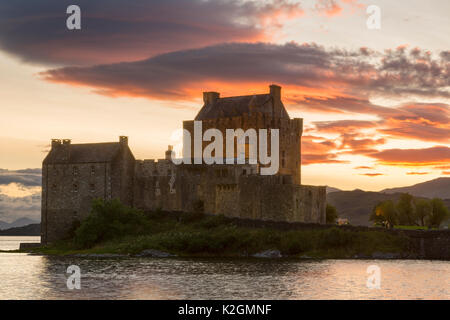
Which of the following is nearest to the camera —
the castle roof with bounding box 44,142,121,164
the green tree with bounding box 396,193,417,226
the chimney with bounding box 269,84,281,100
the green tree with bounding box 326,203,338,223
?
the castle roof with bounding box 44,142,121,164

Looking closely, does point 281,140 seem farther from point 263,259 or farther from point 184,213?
point 263,259

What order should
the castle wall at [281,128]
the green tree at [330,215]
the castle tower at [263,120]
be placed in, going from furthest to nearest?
the green tree at [330,215], the castle tower at [263,120], the castle wall at [281,128]

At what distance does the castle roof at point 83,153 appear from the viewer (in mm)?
87750

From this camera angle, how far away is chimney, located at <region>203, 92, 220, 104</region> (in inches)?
4082

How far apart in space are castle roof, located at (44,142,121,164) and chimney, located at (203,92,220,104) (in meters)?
19.7

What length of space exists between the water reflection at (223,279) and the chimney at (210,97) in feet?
124

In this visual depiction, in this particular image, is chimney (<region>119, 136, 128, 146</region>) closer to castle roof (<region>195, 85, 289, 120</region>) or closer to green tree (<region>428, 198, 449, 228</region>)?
castle roof (<region>195, 85, 289, 120</region>)

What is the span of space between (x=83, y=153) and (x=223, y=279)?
137 ft

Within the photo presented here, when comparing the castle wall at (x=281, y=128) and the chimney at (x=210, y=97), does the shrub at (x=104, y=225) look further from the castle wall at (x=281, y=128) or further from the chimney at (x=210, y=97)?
the chimney at (x=210, y=97)

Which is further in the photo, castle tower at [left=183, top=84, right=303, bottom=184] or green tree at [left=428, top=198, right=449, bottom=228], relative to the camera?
green tree at [left=428, top=198, right=449, bottom=228]

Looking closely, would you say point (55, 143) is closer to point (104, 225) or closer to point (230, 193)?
point (104, 225)

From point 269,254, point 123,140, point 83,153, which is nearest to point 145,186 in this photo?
point 123,140

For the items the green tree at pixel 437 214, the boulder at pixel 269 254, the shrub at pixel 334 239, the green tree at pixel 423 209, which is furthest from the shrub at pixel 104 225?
the green tree at pixel 437 214

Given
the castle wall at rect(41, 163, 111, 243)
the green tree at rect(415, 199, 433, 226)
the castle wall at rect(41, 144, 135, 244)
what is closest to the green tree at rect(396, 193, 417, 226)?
the green tree at rect(415, 199, 433, 226)
